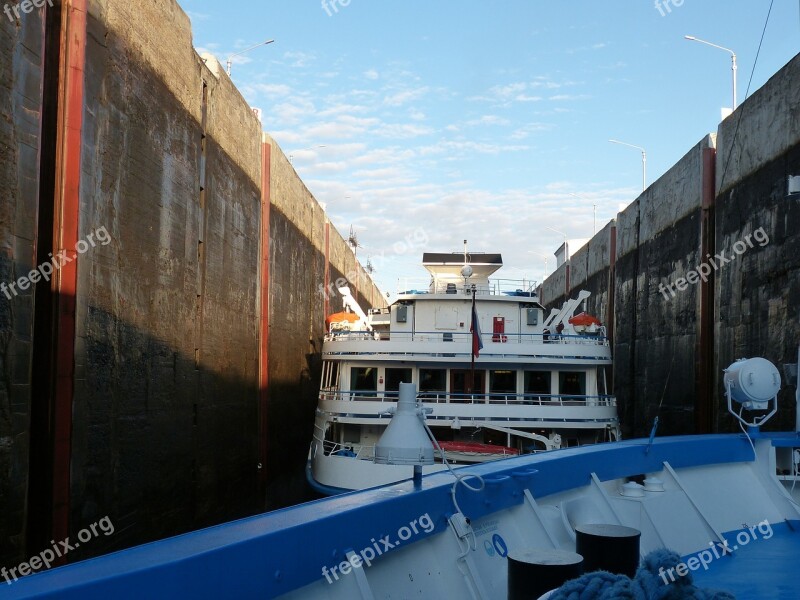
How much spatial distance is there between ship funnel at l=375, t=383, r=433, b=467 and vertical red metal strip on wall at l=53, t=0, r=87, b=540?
514cm

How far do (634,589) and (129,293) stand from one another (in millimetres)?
9148

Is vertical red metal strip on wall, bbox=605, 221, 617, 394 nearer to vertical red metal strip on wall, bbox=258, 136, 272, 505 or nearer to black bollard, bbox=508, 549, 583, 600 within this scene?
vertical red metal strip on wall, bbox=258, 136, 272, 505

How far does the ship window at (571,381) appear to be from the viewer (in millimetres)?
15414

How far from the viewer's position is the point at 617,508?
5570 millimetres

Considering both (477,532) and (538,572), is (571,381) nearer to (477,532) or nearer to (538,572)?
(477,532)

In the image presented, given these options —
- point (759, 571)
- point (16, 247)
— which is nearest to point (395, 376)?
point (16, 247)

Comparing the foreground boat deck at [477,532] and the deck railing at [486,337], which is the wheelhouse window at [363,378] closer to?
the deck railing at [486,337]

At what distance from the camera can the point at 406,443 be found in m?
4.45

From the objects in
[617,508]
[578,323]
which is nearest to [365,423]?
[578,323]

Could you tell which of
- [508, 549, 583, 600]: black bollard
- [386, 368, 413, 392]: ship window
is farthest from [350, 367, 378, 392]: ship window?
[508, 549, 583, 600]: black bollard

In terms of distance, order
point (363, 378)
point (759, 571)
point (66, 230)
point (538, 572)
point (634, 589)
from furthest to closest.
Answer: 1. point (363, 378)
2. point (66, 230)
3. point (759, 571)
4. point (538, 572)
5. point (634, 589)

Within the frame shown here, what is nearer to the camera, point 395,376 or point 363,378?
point 395,376

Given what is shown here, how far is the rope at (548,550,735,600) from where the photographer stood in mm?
2377

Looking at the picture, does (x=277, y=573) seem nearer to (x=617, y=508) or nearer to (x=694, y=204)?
(x=617, y=508)
